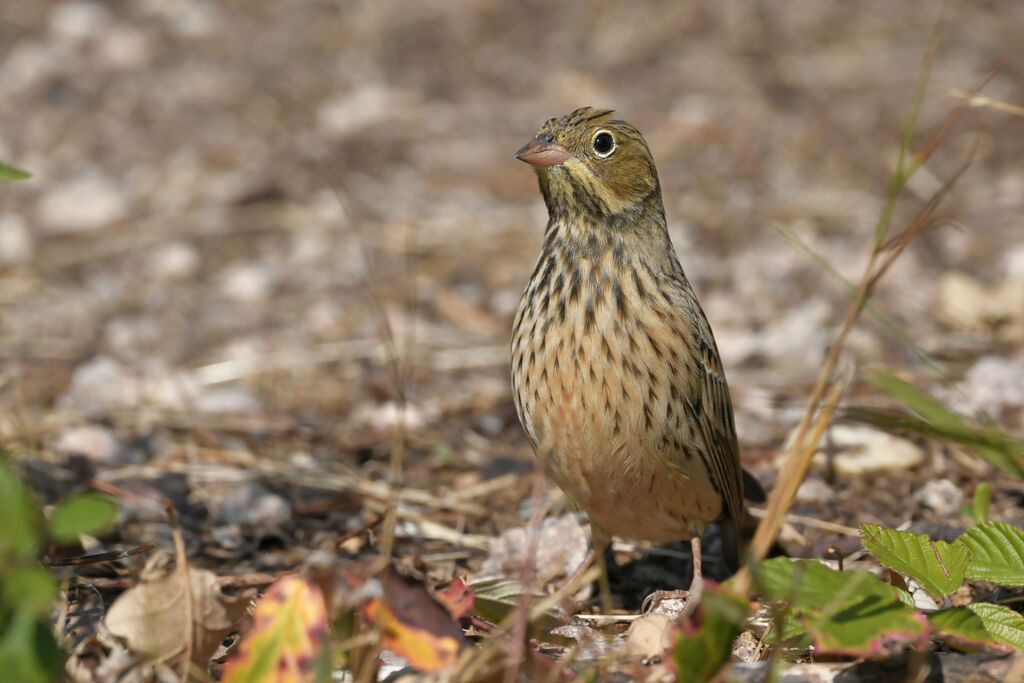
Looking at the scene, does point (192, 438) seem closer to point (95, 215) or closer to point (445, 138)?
point (95, 215)

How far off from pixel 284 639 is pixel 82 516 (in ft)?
1.67

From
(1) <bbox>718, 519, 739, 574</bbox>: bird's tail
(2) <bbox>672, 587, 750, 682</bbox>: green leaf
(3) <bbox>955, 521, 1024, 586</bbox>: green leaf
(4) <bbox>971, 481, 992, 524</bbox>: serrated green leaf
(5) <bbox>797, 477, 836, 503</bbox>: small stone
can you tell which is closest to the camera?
(2) <bbox>672, 587, 750, 682</bbox>: green leaf

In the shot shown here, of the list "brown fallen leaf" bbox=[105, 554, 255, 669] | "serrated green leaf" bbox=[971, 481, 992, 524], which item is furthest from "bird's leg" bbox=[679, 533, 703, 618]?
"brown fallen leaf" bbox=[105, 554, 255, 669]

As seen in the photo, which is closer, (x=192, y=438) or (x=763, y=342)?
(x=192, y=438)

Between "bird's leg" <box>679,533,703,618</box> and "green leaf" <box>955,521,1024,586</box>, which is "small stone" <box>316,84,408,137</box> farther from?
"green leaf" <box>955,521,1024,586</box>

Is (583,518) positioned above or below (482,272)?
below

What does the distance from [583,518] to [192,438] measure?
1969 mm

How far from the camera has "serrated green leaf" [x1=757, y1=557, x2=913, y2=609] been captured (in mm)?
2496

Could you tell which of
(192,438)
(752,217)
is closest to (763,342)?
(752,217)

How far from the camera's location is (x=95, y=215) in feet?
27.6

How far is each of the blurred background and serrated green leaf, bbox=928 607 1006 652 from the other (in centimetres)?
205

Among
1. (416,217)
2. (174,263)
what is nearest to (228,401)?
(174,263)

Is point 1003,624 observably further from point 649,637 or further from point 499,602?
point 499,602

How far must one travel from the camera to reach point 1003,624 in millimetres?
2811
